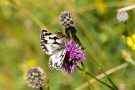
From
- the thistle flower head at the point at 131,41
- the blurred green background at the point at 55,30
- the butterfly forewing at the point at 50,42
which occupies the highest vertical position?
the blurred green background at the point at 55,30

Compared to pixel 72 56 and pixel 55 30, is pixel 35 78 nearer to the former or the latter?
pixel 72 56

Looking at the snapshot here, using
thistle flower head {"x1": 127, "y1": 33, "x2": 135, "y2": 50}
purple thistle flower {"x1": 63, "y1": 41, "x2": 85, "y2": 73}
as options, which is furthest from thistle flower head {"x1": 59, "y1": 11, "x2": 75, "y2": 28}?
thistle flower head {"x1": 127, "y1": 33, "x2": 135, "y2": 50}

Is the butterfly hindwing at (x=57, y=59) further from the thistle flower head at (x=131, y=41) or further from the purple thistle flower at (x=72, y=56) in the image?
the thistle flower head at (x=131, y=41)

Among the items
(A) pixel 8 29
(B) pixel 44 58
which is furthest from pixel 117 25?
(A) pixel 8 29

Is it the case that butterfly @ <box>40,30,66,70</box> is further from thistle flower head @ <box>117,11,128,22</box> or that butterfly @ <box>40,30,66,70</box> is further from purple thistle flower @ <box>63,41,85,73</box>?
thistle flower head @ <box>117,11,128,22</box>

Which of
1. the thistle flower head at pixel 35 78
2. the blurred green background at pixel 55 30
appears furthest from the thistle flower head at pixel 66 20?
the blurred green background at pixel 55 30

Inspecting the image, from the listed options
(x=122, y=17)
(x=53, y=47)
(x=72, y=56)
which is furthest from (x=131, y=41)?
(x=53, y=47)
